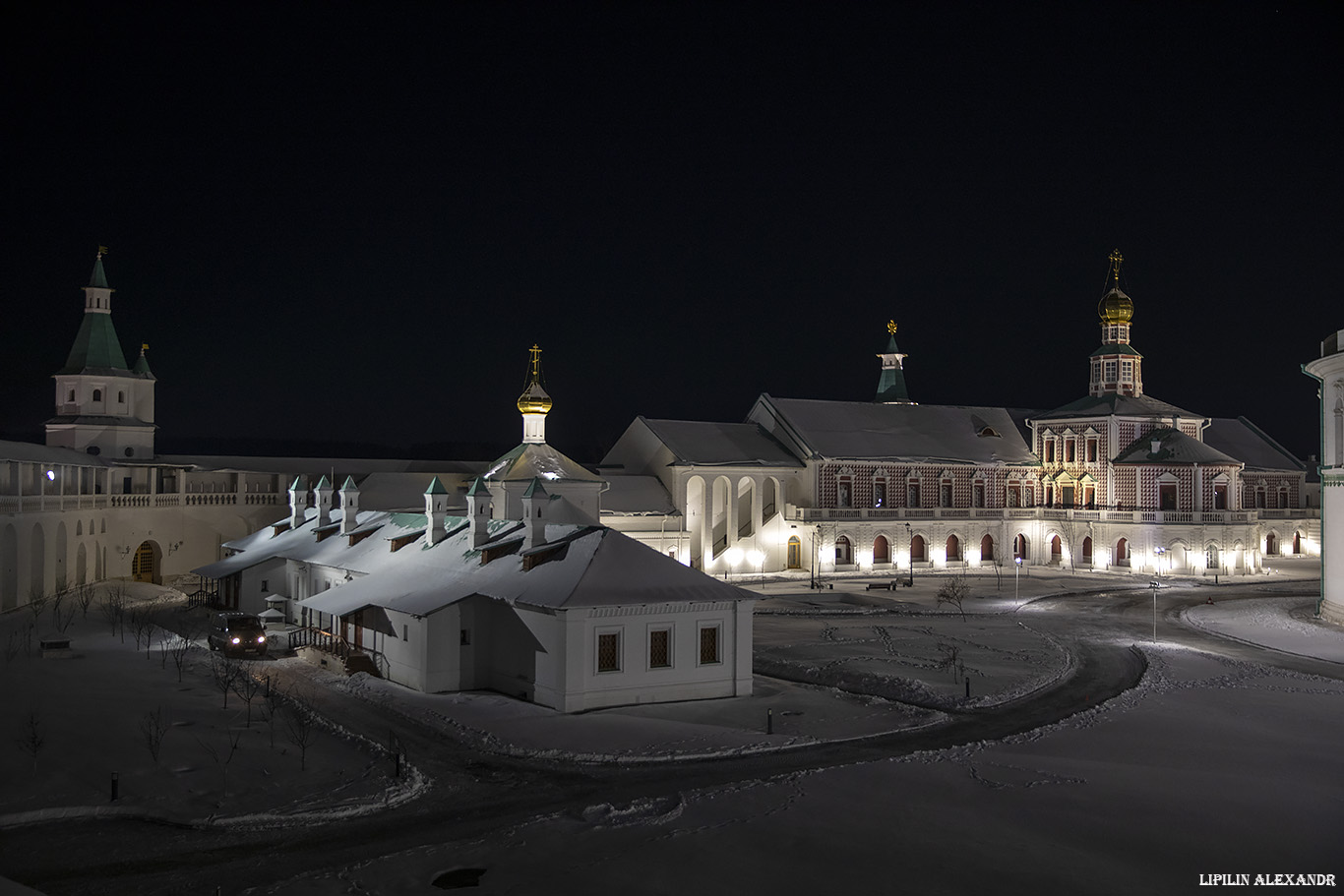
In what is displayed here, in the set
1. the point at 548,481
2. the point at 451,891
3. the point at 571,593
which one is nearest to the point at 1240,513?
the point at 548,481

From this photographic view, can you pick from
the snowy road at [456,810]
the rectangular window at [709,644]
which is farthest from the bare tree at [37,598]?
the rectangular window at [709,644]

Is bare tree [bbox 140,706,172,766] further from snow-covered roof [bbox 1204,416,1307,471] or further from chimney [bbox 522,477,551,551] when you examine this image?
snow-covered roof [bbox 1204,416,1307,471]

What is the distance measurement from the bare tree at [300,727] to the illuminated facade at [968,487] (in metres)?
Answer: 30.0

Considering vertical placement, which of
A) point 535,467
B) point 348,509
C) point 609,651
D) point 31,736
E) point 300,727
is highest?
point 535,467

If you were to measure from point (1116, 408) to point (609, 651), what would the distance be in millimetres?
49646

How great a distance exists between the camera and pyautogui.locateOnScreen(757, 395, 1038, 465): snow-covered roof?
65.4m

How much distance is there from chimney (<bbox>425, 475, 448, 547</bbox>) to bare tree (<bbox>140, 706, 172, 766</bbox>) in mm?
12573

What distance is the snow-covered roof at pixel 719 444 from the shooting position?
199 ft

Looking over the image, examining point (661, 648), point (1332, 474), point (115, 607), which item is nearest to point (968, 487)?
point (1332, 474)

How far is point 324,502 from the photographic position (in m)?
48.9

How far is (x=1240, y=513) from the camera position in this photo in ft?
204

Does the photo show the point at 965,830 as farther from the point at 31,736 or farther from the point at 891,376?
the point at 891,376

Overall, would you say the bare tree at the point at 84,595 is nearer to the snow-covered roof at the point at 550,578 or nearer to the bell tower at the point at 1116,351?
the snow-covered roof at the point at 550,578

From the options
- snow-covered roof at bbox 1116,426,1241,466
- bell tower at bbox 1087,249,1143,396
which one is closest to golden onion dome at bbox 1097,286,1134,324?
bell tower at bbox 1087,249,1143,396
